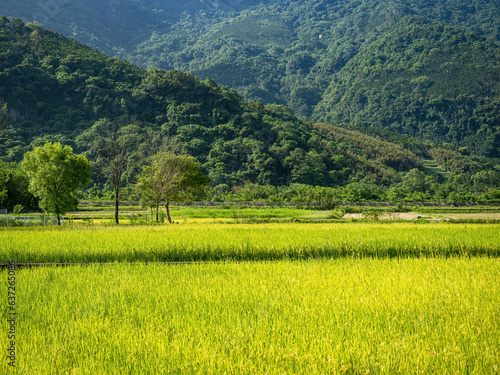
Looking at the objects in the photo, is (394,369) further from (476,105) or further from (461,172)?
(476,105)

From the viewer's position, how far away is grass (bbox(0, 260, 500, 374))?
3564mm

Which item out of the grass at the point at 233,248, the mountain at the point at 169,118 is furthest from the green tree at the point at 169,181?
the mountain at the point at 169,118

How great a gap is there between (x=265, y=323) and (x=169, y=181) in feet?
93.6

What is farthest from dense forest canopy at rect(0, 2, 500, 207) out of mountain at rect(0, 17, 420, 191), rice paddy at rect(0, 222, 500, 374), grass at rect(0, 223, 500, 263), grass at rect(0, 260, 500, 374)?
grass at rect(0, 260, 500, 374)

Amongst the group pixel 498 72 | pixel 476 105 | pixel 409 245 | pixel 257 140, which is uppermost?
pixel 498 72

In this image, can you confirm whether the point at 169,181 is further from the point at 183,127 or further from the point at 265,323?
the point at 183,127

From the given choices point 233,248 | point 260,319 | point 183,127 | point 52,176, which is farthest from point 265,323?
point 183,127

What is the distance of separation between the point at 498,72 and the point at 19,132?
772 feet

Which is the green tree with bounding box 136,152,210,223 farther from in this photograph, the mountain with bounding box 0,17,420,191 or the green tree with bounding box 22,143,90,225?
the mountain with bounding box 0,17,420,191

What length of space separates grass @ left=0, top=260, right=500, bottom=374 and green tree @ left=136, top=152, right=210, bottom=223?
24.2 metres

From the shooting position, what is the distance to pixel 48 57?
11244 cm

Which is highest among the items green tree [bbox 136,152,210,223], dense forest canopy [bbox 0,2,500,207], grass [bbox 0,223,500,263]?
dense forest canopy [bbox 0,2,500,207]

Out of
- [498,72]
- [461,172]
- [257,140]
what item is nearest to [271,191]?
[257,140]

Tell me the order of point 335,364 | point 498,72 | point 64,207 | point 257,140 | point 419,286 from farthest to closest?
point 498,72, point 257,140, point 64,207, point 419,286, point 335,364
